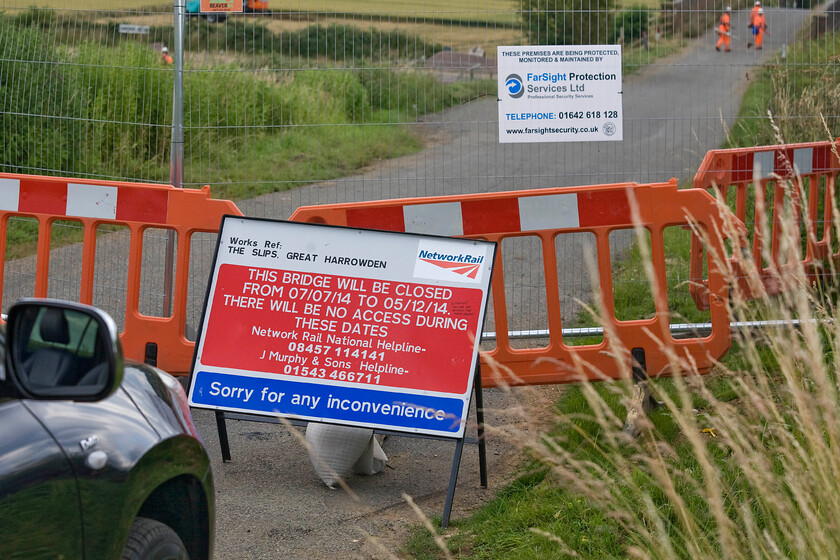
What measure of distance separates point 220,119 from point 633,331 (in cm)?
363

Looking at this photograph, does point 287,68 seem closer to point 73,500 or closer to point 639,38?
point 639,38

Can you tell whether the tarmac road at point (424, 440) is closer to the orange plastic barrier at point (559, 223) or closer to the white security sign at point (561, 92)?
the white security sign at point (561, 92)

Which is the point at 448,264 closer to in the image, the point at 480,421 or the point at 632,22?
the point at 480,421

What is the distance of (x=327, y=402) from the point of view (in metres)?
5.24

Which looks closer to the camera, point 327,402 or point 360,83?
point 327,402

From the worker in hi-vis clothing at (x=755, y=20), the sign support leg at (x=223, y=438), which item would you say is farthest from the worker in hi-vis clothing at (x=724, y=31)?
the sign support leg at (x=223, y=438)

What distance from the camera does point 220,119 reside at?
25.4 feet

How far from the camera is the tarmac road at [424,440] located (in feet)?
16.0

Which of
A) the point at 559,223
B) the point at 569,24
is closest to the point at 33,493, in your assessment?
the point at 559,223

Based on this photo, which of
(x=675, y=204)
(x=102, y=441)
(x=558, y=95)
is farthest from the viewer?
(x=558, y=95)

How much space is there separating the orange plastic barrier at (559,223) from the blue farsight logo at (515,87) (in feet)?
4.76

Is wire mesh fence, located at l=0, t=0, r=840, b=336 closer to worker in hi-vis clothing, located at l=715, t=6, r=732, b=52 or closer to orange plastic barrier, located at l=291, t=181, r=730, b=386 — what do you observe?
worker in hi-vis clothing, located at l=715, t=6, r=732, b=52

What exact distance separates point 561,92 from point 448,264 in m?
2.39

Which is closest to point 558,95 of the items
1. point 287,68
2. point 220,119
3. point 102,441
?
point 287,68
